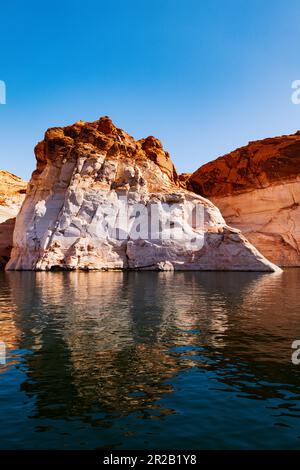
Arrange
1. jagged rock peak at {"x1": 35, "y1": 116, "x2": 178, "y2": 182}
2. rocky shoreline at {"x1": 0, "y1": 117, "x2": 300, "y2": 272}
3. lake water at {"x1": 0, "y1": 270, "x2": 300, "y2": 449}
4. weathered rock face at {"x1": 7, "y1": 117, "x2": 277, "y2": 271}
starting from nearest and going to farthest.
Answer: lake water at {"x1": 0, "y1": 270, "x2": 300, "y2": 449} → weathered rock face at {"x1": 7, "y1": 117, "x2": 277, "y2": 271} → rocky shoreline at {"x1": 0, "y1": 117, "x2": 300, "y2": 272} → jagged rock peak at {"x1": 35, "y1": 116, "x2": 178, "y2": 182}

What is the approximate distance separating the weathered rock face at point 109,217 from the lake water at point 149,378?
3094 cm

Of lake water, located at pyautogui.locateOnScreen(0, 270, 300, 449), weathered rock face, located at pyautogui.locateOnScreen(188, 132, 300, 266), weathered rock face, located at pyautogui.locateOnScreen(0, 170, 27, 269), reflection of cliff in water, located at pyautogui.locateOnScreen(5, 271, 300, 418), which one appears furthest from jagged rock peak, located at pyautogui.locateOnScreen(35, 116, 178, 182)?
lake water, located at pyautogui.locateOnScreen(0, 270, 300, 449)

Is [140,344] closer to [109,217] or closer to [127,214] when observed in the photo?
[109,217]

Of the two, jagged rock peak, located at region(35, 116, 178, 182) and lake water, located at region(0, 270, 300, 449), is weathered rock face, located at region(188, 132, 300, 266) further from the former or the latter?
lake water, located at region(0, 270, 300, 449)

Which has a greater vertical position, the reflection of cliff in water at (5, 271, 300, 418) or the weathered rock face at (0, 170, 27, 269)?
the weathered rock face at (0, 170, 27, 269)

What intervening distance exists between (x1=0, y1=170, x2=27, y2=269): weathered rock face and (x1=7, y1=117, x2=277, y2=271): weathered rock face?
43.6 ft

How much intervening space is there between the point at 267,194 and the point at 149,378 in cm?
6711

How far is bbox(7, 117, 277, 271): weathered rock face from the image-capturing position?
2026 inches

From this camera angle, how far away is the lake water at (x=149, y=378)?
741 cm

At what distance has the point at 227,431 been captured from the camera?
7547 millimetres

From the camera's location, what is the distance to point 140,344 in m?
13.8

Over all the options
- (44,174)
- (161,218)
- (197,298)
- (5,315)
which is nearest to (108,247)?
(161,218)
